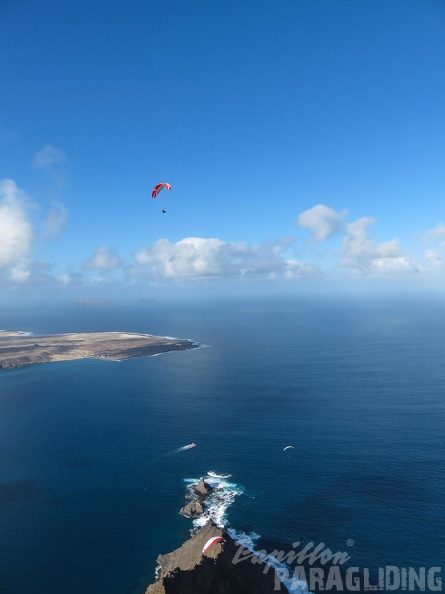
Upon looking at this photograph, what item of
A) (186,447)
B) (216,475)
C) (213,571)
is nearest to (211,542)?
(213,571)

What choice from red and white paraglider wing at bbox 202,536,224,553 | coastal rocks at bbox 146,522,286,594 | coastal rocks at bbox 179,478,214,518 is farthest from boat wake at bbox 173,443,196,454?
red and white paraglider wing at bbox 202,536,224,553

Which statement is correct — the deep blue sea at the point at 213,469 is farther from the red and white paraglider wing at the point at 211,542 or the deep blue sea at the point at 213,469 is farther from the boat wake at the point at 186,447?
the red and white paraglider wing at the point at 211,542

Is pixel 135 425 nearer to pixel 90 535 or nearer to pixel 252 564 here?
pixel 90 535

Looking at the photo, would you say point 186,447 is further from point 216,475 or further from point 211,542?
point 211,542

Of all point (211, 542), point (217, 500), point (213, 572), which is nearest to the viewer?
point (213, 572)

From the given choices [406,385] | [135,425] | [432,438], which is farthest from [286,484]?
[406,385]

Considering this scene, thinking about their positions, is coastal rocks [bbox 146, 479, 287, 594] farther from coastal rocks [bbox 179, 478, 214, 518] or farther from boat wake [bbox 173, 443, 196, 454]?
boat wake [bbox 173, 443, 196, 454]
